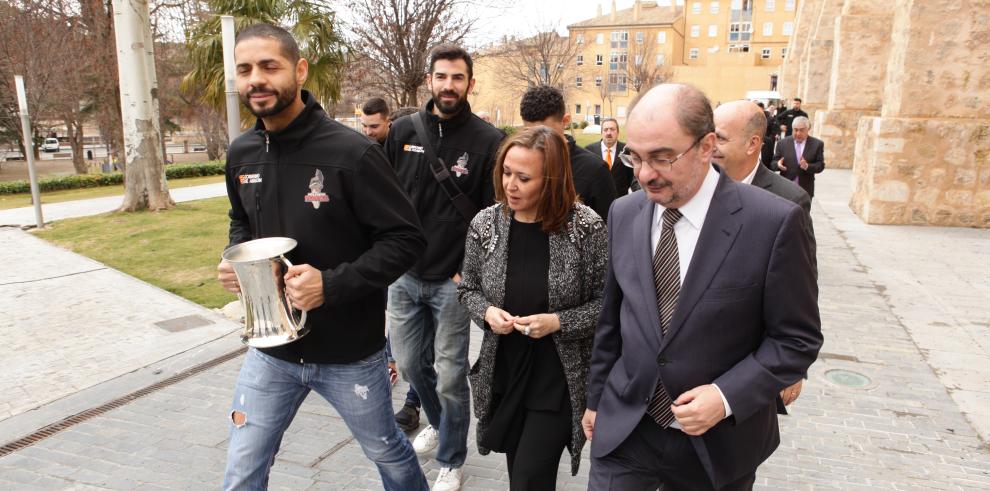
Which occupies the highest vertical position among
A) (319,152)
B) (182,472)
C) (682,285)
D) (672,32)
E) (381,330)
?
(672,32)

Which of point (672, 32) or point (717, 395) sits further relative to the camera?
point (672, 32)

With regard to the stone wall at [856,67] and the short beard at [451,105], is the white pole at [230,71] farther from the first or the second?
the stone wall at [856,67]

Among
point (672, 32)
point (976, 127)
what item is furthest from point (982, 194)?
point (672, 32)

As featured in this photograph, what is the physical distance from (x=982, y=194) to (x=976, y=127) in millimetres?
1156

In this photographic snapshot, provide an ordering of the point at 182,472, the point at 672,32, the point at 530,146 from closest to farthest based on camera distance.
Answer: the point at 530,146 → the point at 182,472 → the point at 672,32

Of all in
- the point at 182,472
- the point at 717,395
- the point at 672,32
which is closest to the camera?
the point at 717,395

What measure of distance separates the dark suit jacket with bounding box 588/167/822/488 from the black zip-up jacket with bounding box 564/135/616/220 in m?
1.73

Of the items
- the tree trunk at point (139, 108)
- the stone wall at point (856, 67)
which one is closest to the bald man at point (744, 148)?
the tree trunk at point (139, 108)

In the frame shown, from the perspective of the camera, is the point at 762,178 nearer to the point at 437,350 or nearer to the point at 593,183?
the point at 593,183

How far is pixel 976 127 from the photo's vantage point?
10.9 metres

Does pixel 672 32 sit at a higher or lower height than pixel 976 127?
higher

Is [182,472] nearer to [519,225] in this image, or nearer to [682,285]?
[519,225]

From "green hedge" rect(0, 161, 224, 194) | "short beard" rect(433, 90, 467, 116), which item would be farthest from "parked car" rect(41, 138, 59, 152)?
"short beard" rect(433, 90, 467, 116)

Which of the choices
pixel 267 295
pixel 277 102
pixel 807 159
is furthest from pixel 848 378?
pixel 807 159
